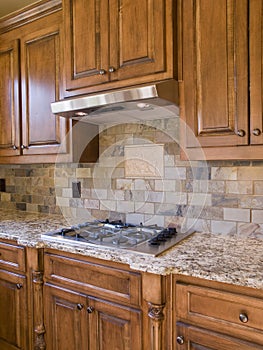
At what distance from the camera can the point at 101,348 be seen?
1389 millimetres

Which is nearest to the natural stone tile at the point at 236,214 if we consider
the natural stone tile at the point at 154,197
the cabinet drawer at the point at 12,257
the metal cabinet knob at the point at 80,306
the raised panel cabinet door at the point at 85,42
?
the natural stone tile at the point at 154,197

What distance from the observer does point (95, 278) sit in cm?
140

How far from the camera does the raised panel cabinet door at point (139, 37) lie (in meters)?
1.40

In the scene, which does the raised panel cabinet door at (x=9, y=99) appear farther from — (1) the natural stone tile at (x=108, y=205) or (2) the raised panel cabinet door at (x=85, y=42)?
(1) the natural stone tile at (x=108, y=205)

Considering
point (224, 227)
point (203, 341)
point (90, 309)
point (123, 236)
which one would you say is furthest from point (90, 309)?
point (224, 227)

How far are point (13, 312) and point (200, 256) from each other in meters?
1.25

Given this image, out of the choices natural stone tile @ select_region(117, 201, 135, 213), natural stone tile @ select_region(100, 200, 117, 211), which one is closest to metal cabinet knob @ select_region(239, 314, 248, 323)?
natural stone tile @ select_region(117, 201, 135, 213)

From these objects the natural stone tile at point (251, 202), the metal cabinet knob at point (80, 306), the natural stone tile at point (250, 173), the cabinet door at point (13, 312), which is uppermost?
the natural stone tile at point (250, 173)

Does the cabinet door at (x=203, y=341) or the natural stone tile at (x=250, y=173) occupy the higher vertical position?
the natural stone tile at (x=250, y=173)

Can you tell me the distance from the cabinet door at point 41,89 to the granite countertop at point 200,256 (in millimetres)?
627

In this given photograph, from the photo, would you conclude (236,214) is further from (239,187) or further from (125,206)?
(125,206)

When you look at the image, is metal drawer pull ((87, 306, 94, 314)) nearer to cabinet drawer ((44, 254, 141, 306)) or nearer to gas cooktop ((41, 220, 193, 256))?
cabinet drawer ((44, 254, 141, 306))

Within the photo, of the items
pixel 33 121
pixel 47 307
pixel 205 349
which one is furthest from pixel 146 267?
pixel 33 121

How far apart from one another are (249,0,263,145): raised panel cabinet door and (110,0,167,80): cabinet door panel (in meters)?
0.40
